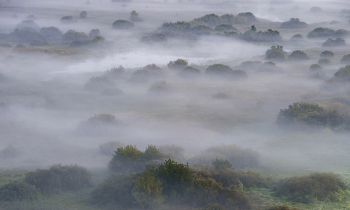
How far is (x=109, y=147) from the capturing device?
1253 cm

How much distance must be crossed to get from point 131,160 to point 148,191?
108 inches

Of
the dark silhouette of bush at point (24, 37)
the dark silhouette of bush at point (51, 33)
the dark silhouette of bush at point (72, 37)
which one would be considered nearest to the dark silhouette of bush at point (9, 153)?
the dark silhouette of bush at point (24, 37)

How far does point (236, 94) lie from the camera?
2125 centimetres

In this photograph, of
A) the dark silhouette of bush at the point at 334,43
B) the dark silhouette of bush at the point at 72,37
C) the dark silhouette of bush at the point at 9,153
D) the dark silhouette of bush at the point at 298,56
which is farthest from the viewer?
the dark silhouette of bush at the point at 72,37

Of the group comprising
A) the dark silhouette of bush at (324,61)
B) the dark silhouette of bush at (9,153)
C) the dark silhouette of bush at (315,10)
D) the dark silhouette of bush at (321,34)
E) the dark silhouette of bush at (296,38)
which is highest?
the dark silhouette of bush at (315,10)

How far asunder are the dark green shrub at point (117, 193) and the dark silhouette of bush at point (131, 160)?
1.44m

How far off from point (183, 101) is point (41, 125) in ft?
26.9

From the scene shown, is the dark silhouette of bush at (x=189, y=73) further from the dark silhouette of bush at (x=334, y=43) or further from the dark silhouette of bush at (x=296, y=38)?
the dark silhouette of bush at (x=296, y=38)

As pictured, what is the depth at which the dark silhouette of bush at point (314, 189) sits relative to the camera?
25.7 feet

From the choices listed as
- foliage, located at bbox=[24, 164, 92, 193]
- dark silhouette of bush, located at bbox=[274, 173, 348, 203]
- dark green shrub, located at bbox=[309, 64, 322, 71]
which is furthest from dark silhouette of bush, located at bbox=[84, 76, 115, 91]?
dark green shrub, located at bbox=[309, 64, 322, 71]

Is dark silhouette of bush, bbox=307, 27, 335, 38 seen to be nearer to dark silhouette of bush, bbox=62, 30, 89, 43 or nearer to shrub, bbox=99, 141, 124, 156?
dark silhouette of bush, bbox=62, 30, 89, 43

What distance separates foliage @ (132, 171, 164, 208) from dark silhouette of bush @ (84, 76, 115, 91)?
14830mm

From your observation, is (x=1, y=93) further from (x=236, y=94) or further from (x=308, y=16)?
(x=308, y=16)

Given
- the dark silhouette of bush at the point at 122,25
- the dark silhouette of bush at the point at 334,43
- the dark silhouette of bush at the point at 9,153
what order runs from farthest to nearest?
the dark silhouette of bush at the point at 122,25 < the dark silhouette of bush at the point at 334,43 < the dark silhouette of bush at the point at 9,153
